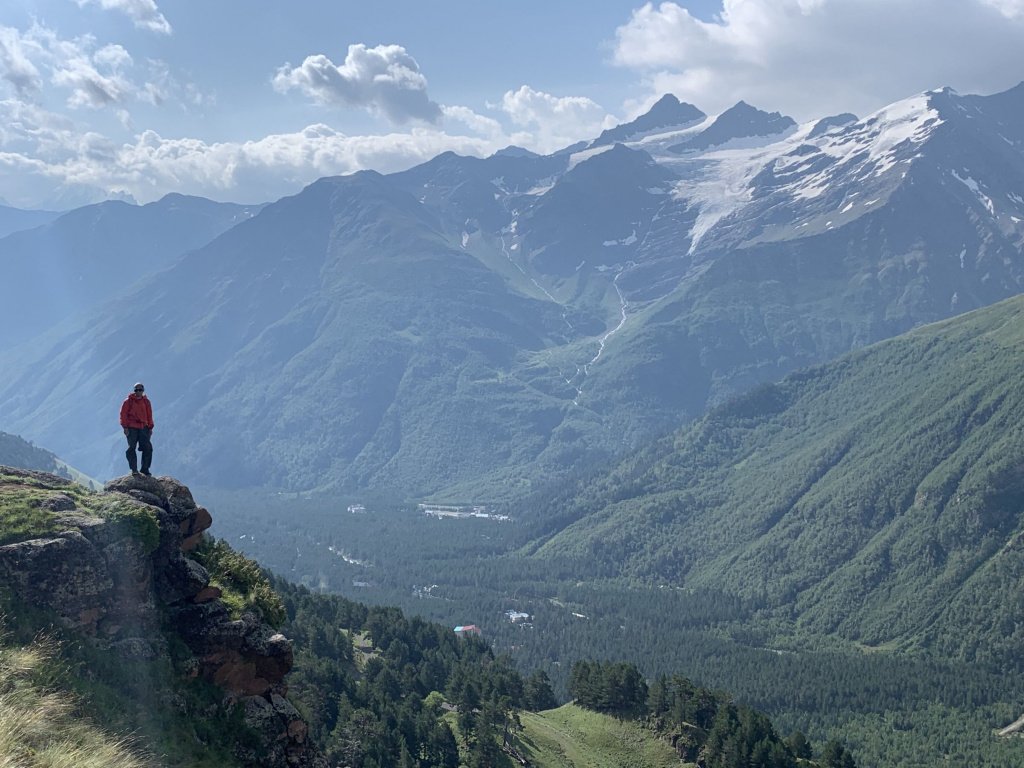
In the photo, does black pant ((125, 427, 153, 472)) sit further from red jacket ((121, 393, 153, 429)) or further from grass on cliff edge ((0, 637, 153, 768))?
grass on cliff edge ((0, 637, 153, 768))

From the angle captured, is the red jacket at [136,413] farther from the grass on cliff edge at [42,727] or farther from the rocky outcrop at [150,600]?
the grass on cliff edge at [42,727]

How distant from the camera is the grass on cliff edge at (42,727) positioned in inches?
915

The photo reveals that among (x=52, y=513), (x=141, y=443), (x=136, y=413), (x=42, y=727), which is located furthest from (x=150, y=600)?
(x=136, y=413)

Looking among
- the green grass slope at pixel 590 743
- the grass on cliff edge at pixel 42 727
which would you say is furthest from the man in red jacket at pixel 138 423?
the green grass slope at pixel 590 743

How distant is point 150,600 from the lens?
36750mm

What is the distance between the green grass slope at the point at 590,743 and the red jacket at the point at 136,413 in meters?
52.7

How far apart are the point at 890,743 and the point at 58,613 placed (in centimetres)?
15785

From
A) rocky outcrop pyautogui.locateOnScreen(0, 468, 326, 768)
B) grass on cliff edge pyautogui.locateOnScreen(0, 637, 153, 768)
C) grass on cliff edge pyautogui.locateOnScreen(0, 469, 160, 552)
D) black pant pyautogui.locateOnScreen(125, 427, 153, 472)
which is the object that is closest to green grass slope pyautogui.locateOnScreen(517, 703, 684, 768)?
rocky outcrop pyautogui.locateOnScreen(0, 468, 326, 768)

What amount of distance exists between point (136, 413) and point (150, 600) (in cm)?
1072

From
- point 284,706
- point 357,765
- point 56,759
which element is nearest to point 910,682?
point 357,765

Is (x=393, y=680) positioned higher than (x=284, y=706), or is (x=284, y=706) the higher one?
(x=284, y=706)

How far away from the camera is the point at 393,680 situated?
311 ft

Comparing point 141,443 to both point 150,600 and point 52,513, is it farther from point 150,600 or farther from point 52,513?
point 150,600

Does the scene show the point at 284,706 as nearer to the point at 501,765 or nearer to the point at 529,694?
the point at 501,765
